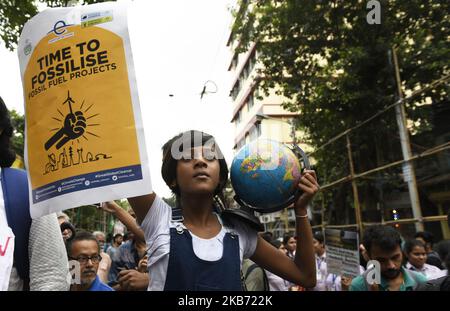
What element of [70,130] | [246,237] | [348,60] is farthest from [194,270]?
[348,60]

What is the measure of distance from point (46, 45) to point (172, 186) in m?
0.80

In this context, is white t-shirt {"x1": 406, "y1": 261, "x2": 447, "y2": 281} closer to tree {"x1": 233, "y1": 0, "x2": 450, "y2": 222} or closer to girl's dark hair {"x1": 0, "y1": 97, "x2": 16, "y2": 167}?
girl's dark hair {"x1": 0, "y1": 97, "x2": 16, "y2": 167}

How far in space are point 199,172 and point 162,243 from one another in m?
0.32

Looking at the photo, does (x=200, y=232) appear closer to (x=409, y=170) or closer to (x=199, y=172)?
(x=199, y=172)

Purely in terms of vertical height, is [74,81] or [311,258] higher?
[74,81]

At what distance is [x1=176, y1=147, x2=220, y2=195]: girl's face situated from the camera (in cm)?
167

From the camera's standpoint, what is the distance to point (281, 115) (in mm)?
27094

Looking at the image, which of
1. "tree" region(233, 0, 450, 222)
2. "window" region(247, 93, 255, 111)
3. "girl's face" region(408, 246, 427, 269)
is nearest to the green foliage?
"girl's face" region(408, 246, 427, 269)

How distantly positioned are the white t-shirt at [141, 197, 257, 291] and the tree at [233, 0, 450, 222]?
25.9 ft

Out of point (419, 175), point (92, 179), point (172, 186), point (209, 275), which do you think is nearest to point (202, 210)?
point (172, 186)

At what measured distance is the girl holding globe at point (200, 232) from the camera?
5.08 feet

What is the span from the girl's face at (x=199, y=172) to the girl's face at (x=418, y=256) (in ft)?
12.1

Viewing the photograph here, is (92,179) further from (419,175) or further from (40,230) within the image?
(419,175)

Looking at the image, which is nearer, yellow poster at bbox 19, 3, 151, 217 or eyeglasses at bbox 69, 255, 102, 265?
yellow poster at bbox 19, 3, 151, 217
